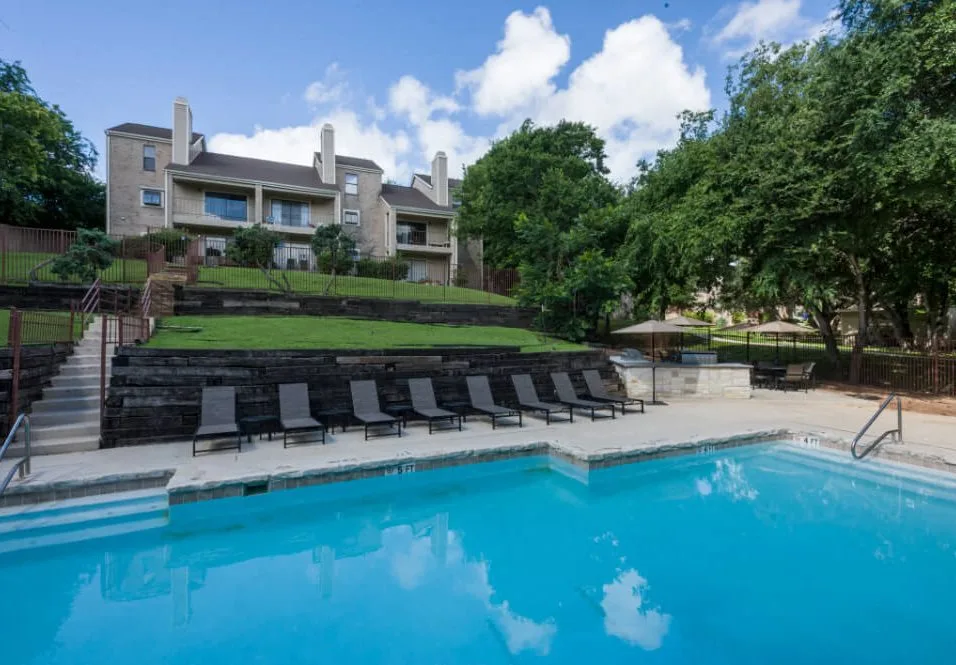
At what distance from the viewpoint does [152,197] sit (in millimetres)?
27422

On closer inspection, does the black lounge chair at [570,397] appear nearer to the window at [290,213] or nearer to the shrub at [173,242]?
the shrub at [173,242]

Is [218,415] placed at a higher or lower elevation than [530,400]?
higher

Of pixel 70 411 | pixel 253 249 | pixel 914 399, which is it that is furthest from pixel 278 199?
pixel 914 399

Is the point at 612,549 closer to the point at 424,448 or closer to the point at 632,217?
the point at 424,448

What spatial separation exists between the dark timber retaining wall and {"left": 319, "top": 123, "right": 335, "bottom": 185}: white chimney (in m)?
24.6

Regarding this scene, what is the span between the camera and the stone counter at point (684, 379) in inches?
527

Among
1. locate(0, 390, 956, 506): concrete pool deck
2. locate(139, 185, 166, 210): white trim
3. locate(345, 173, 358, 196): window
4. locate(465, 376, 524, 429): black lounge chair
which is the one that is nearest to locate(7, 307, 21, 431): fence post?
locate(0, 390, 956, 506): concrete pool deck

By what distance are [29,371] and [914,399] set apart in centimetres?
1923

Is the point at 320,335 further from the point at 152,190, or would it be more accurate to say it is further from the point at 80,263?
the point at 152,190

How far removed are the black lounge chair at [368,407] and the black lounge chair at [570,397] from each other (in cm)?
370

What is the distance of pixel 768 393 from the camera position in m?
15.3

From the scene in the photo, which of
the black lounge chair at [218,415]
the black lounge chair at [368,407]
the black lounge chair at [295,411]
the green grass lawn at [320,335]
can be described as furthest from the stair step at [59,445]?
the black lounge chair at [368,407]

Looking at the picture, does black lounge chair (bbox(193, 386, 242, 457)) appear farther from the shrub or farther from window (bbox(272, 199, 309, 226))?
window (bbox(272, 199, 309, 226))

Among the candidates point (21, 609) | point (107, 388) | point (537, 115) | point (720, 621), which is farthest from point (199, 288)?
point (537, 115)
